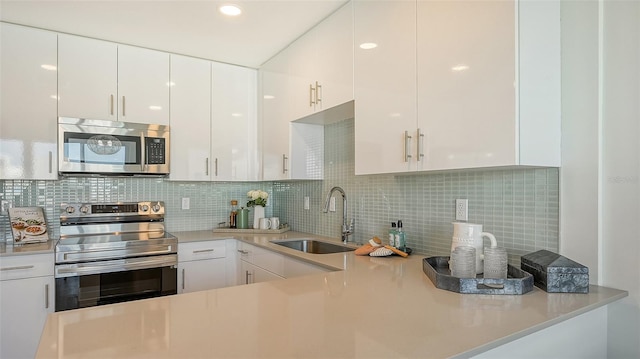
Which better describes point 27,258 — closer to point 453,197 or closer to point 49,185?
point 49,185

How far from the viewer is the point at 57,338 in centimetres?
94

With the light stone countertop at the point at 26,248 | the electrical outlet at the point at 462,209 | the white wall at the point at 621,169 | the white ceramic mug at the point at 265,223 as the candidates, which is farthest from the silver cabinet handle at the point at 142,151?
the white wall at the point at 621,169

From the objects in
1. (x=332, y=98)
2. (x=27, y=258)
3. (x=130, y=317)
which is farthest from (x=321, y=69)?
(x=27, y=258)

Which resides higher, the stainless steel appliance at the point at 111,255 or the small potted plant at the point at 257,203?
the small potted plant at the point at 257,203

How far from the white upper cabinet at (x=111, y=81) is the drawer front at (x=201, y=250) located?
1.03m

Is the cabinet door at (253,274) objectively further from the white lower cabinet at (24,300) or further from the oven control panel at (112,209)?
the white lower cabinet at (24,300)

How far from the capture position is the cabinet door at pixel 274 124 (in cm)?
298

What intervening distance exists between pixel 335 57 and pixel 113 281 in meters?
2.11

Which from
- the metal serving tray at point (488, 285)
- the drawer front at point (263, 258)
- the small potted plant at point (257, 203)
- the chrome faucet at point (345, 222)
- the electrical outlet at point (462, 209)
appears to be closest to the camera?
the metal serving tray at point (488, 285)

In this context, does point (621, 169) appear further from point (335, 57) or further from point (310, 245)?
point (310, 245)

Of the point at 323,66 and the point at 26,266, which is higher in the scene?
the point at 323,66

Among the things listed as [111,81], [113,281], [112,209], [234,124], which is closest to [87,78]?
[111,81]

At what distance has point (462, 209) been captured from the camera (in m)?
1.93

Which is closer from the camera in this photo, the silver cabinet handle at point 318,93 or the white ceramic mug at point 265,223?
the silver cabinet handle at point 318,93
